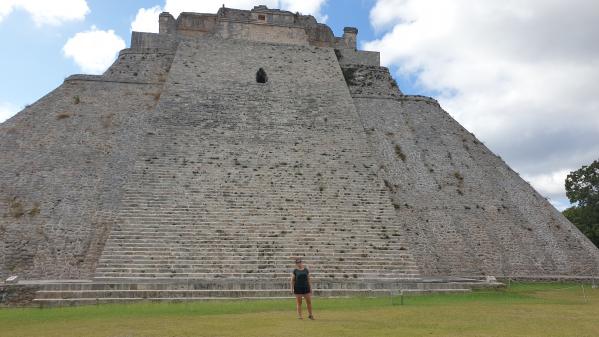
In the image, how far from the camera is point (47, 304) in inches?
353

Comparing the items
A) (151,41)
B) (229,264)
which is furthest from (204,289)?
(151,41)

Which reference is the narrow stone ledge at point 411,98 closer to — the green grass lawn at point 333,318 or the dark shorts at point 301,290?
the green grass lawn at point 333,318

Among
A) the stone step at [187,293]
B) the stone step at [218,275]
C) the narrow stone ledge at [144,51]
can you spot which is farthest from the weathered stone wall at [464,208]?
the narrow stone ledge at [144,51]

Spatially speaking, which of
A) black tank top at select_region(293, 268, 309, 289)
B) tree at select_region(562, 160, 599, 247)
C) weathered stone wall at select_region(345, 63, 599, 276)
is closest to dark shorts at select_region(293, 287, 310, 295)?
black tank top at select_region(293, 268, 309, 289)

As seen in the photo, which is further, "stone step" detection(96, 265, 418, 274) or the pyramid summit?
the pyramid summit

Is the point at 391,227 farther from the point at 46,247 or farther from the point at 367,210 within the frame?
the point at 46,247

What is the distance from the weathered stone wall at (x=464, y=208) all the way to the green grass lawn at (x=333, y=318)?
125 inches

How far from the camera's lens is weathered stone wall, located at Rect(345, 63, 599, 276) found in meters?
13.3

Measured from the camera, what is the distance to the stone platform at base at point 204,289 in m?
9.24

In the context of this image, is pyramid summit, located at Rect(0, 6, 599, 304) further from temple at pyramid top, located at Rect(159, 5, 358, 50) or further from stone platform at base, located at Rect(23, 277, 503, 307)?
temple at pyramid top, located at Rect(159, 5, 358, 50)

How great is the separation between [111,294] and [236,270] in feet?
8.50

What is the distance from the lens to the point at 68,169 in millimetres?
13664

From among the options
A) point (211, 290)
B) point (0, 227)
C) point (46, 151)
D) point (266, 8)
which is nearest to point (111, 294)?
point (211, 290)

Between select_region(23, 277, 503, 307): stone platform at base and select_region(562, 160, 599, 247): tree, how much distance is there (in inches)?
685
